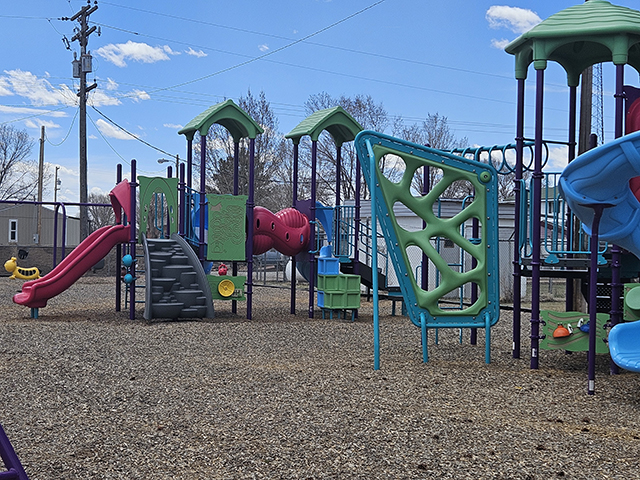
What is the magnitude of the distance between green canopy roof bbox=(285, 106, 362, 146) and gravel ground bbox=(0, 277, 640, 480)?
192 inches

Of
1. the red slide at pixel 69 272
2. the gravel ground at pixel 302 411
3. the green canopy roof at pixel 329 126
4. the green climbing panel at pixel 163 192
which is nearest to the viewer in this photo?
the gravel ground at pixel 302 411

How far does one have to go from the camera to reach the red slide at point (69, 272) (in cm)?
1180

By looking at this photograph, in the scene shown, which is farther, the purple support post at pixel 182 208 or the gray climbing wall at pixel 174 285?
the purple support post at pixel 182 208

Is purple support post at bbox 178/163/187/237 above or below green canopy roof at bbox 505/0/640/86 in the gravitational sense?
below

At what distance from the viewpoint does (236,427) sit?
4633 millimetres

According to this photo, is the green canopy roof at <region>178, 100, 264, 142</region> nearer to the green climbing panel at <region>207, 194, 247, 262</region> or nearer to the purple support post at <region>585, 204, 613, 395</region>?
the green climbing panel at <region>207, 194, 247, 262</region>

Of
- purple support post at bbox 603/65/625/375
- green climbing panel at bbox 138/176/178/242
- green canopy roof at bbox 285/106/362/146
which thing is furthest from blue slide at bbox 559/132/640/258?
green climbing panel at bbox 138/176/178/242

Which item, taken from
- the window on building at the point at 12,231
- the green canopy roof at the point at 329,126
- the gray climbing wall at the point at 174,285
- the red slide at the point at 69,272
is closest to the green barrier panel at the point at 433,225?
the gray climbing wall at the point at 174,285

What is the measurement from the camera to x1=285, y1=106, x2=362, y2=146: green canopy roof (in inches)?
507

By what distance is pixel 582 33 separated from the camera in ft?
22.4

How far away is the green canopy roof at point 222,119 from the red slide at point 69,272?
2219mm

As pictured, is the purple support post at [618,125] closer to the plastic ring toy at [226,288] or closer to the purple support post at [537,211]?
the purple support post at [537,211]

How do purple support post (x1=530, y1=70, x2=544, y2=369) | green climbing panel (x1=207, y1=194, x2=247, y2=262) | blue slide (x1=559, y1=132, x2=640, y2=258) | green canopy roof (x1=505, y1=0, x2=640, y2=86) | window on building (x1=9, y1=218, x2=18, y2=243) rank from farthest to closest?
window on building (x1=9, y1=218, x2=18, y2=243)
green climbing panel (x1=207, y1=194, x2=247, y2=262)
purple support post (x1=530, y1=70, x2=544, y2=369)
green canopy roof (x1=505, y1=0, x2=640, y2=86)
blue slide (x1=559, y1=132, x2=640, y2=258)

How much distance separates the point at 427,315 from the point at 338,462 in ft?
12.3
